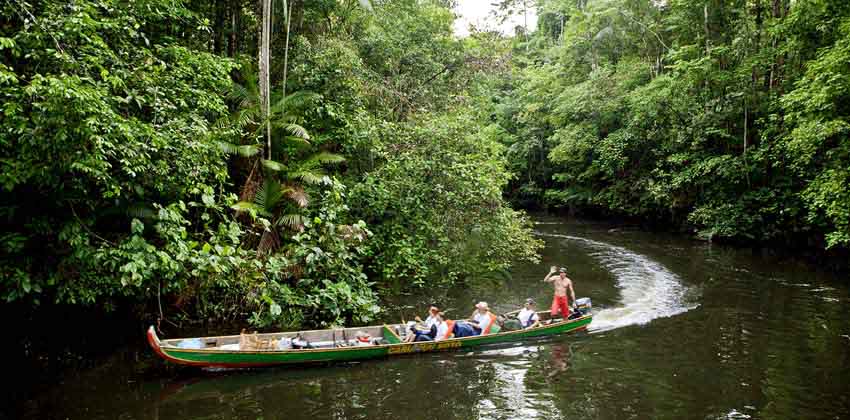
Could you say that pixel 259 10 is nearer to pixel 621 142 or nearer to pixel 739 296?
pixel 739 296

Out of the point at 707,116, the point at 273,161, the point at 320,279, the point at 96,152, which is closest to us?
the point at 96,152

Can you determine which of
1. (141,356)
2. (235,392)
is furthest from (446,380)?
(141,356)

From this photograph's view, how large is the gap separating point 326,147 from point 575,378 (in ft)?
32.8

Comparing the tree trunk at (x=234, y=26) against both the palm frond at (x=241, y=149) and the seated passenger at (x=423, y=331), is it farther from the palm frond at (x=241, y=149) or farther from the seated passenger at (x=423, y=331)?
the seated passenger at (x=423, y=331)

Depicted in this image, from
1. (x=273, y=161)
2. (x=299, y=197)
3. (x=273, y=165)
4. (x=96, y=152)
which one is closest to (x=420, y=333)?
(x=299, y=197)

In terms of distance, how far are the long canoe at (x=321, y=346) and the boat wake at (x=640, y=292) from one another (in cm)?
178

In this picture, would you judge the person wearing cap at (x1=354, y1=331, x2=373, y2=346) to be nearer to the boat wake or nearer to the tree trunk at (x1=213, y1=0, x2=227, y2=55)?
the boat wake

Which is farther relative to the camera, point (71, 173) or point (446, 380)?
point (446, 380)

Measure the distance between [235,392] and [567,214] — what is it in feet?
113

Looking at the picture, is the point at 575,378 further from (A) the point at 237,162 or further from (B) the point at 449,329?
(A) the point at 237,162

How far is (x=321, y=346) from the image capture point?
1054 cm

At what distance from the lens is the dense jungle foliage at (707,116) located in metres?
16.4

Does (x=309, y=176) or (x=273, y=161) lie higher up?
(x=273, y=161)

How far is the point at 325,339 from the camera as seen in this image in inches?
432
